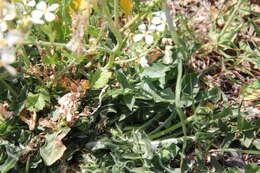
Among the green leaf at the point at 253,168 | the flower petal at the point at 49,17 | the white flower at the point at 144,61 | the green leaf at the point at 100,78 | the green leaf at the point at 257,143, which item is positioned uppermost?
the flower petal at the point at 49,17

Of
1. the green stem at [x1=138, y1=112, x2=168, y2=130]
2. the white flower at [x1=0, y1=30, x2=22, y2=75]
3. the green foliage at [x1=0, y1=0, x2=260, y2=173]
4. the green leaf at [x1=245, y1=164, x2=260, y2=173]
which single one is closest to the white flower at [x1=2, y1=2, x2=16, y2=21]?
the white flower at [x1=0, y1=30, x2=22, y2=75]

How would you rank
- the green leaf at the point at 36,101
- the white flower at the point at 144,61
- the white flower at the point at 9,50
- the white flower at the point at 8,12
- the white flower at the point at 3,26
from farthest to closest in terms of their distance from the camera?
1. the green leaf at the point at 36,101
2. the white flower at the point at 144,61
3. the white flower at the point at 3,26
4. the white flower at the point at 8,12
5. the white flower at the point at 9,50

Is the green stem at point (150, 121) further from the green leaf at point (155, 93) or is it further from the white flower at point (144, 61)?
the white flower at point (144, 61)

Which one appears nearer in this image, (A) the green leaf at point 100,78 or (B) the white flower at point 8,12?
(B) the white flower at point 8,12

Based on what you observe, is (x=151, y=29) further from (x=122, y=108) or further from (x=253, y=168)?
(x=253, y=168)

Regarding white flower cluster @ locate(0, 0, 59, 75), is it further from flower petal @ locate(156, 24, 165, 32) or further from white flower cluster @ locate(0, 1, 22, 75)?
flower petal @ locate(156, 24, 165, 32)

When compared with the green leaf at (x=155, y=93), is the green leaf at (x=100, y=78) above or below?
above

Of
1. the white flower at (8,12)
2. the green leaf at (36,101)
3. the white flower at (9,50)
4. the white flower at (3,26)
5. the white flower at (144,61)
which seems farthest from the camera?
the green leaf at (36,101)

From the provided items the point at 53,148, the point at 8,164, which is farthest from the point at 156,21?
the point at 8,164

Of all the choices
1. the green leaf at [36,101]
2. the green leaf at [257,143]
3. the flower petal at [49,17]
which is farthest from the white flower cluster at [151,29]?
the green leaf at [257,143]
